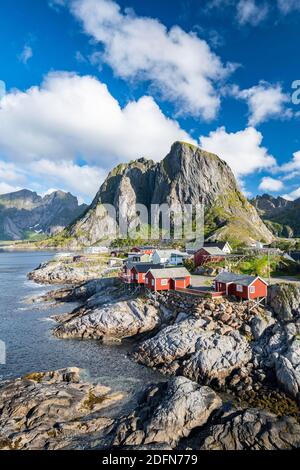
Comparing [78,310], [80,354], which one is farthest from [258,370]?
[78,310]

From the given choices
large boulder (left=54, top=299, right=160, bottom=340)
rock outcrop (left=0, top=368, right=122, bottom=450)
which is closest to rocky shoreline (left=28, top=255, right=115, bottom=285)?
large boulder (left=54, top=299, right=160, bottom=340)

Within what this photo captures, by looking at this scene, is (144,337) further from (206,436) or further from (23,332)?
(206,436)

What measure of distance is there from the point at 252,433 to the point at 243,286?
21665mm

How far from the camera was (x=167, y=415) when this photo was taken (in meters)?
23.5

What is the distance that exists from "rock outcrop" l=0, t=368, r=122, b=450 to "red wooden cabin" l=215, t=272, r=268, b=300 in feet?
68.6

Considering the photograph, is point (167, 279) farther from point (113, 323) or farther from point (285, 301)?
point (285, 301)

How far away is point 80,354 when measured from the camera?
38938 mm

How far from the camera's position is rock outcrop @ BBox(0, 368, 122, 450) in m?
22.0

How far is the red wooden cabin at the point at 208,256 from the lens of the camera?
72062 mm

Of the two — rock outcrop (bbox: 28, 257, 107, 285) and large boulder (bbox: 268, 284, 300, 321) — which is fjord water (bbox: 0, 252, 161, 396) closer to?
large boulder (bbox: 268, 284, 300, 321)

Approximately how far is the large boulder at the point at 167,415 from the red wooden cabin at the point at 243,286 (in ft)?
56.1

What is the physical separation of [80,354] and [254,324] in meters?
21.0

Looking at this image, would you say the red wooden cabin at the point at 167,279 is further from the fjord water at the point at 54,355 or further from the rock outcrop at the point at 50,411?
the rock outcrop at the point at 50,411

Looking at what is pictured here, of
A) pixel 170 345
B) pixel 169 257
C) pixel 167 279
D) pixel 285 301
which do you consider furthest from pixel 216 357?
pixel 169 257
